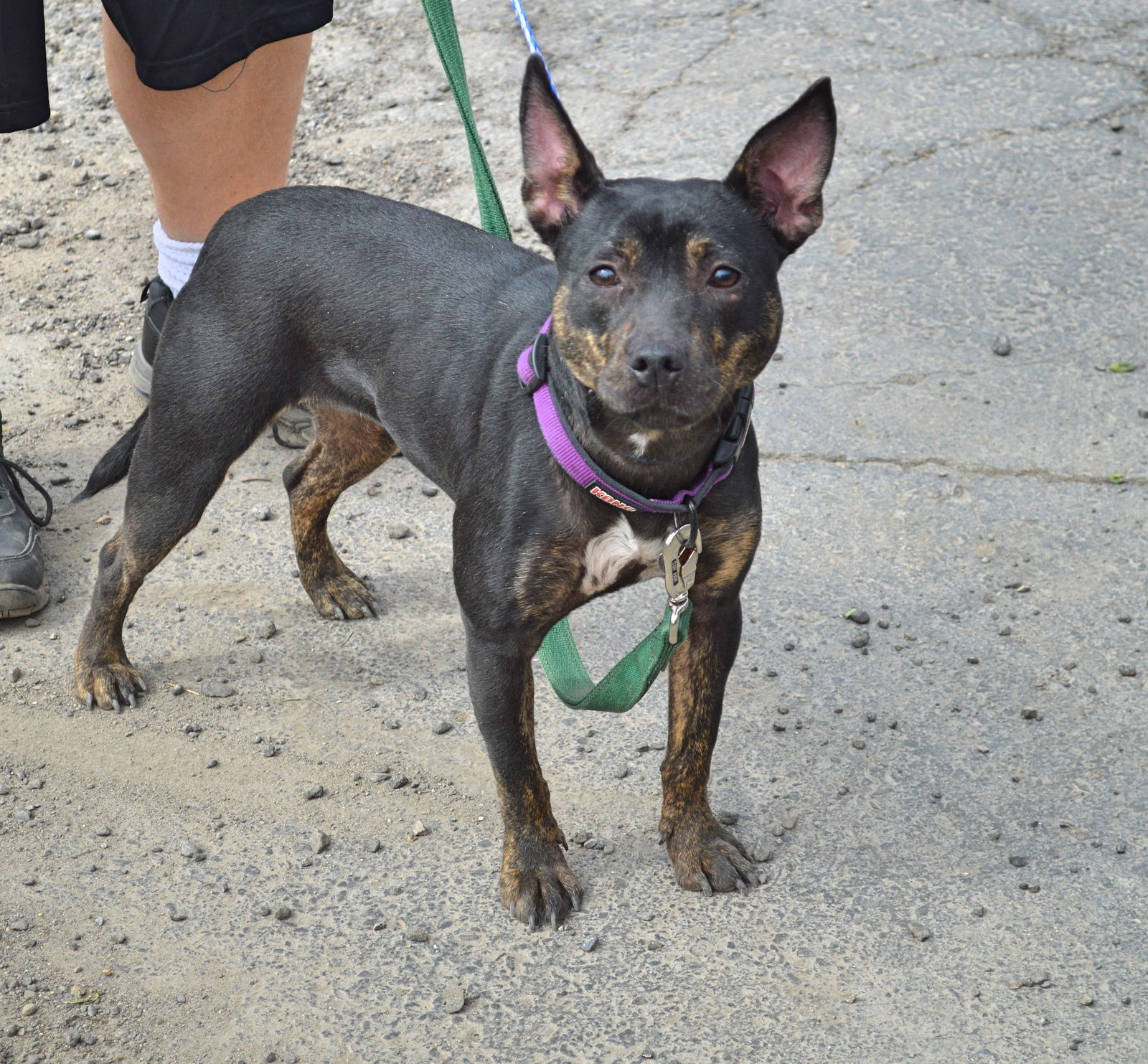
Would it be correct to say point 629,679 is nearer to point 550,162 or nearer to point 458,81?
point 550,162

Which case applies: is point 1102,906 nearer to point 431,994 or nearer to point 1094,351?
point 431,994

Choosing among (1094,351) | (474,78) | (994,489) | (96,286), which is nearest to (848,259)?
(1094,351)

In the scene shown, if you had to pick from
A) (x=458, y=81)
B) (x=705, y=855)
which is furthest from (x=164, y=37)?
(x=705, y=855)

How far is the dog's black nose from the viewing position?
2.29 meters

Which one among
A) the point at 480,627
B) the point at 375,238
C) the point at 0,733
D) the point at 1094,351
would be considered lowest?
the point at 1094,351

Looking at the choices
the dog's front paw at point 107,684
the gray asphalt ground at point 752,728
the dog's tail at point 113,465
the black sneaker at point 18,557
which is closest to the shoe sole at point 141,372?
the gray asphalt ground at point 752,728

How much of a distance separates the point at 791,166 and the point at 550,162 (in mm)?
486

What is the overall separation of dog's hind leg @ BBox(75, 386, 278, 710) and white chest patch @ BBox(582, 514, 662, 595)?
1.05 m

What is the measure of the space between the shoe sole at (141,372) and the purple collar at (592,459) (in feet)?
7.97

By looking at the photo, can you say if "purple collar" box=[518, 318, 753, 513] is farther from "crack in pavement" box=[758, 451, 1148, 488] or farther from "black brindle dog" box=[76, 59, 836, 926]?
"crack in pavement" box=[758, 451, 1148, 488]

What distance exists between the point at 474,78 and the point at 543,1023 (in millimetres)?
5481

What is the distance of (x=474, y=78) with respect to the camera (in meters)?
6.80

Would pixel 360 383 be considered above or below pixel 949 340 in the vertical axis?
above

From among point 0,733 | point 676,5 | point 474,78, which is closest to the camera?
point 0,733
